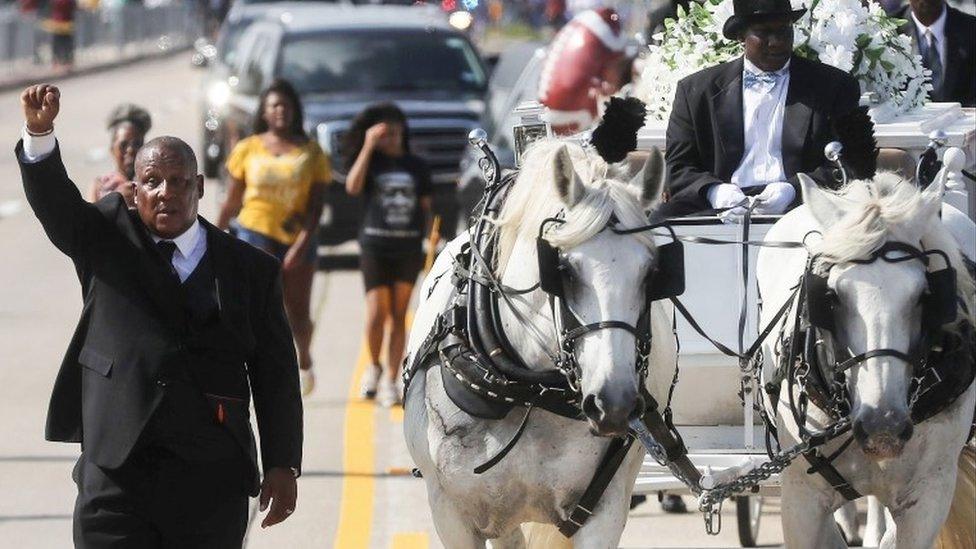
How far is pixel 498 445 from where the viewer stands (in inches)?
270

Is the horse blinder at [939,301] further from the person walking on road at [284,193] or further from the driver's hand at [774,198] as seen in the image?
the person walking on road at [284,193]

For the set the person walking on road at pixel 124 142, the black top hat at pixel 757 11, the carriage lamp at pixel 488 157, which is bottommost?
the person walking on road at pixel 124 142

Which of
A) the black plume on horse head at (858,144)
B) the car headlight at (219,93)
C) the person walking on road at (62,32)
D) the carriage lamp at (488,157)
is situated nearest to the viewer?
the carriage lamp at (488,157)

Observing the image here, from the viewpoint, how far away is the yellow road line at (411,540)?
977 cm

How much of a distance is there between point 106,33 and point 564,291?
58836 mm

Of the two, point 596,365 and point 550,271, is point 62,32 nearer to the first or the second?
point 550,271

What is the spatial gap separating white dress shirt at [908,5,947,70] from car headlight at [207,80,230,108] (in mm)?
12024

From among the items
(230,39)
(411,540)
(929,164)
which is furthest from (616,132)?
(230,39)

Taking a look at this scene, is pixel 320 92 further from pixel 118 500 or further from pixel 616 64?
pixel 118 500

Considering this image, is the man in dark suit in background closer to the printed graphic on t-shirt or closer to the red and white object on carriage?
the printed graphic on t-shirt

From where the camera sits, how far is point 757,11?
8258 mm

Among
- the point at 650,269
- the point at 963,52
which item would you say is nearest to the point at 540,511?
the point at 650,269

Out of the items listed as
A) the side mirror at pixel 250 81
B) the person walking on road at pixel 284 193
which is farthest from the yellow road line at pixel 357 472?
the side mirror at pixel 250 81

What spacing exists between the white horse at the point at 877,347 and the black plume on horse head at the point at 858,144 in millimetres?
250
